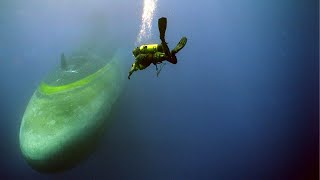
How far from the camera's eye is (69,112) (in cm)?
865

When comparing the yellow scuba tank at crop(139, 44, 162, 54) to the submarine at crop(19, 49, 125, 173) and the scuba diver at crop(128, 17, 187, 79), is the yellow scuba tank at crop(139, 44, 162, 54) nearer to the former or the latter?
the scuba diver at crop(128, 17, 187, 79)

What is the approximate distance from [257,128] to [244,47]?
2.71 meters

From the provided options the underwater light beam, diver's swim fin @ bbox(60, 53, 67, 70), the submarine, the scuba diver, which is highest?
the underwater light beam

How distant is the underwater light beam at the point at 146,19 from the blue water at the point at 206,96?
189 mm

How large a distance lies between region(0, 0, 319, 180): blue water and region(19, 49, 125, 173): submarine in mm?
372

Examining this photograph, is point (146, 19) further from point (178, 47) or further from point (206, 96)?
point (178, 47)

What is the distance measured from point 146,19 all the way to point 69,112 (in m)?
3.66

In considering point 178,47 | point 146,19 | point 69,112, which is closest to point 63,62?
point 69,112

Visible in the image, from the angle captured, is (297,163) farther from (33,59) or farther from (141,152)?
(33,59)

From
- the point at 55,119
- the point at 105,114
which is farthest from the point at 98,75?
the point at 55,119

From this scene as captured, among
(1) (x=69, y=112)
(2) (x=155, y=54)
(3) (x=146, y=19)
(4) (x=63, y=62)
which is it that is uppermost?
(3) (x=146, y=19)

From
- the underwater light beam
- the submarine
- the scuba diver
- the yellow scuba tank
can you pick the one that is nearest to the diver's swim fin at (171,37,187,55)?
the scuba diver

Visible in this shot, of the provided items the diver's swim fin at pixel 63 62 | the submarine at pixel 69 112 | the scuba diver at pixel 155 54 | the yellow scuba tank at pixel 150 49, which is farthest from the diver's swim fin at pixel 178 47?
the diver's swim fin at pixel 63 62

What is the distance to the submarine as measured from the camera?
848 centimetres
